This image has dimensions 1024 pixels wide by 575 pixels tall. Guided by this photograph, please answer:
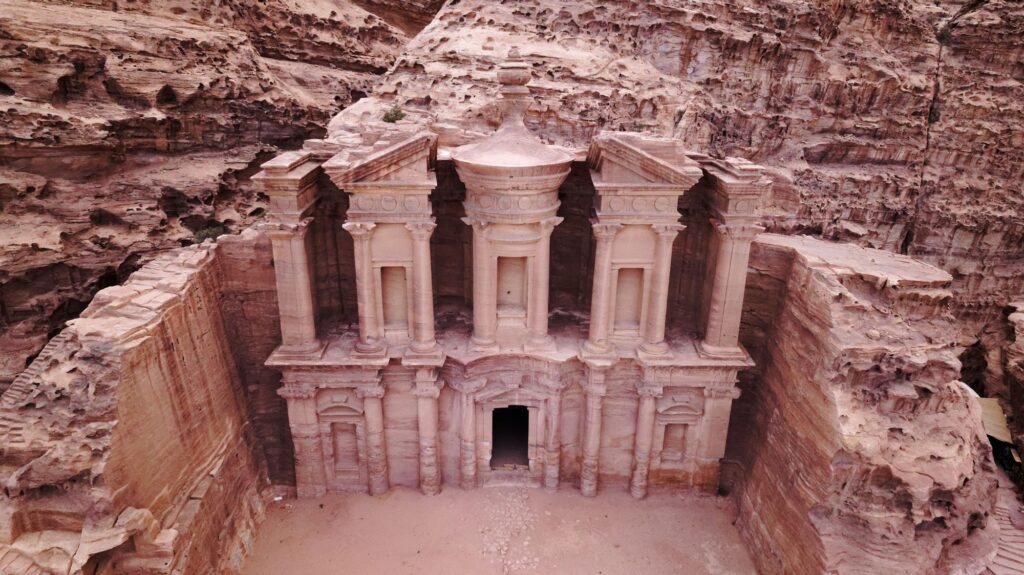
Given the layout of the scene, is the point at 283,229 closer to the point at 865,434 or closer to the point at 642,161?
the point at 642,161

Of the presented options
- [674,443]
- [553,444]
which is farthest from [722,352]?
[553,444]

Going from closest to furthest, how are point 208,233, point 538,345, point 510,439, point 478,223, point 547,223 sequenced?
point 478,223 → point 547,223 → point 538,345 → point 510,439 → point 208,233

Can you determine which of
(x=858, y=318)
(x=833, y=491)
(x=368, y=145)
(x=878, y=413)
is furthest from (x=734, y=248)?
(x=368, y=145)

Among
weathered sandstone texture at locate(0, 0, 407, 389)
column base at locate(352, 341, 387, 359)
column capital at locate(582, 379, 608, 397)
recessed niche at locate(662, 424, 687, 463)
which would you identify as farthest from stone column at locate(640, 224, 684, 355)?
weathered sandstone texture at locate(0, 0, 407, 389)

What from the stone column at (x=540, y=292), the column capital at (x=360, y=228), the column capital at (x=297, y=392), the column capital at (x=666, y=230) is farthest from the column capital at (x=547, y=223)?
the column capital at (x=297, y=392)

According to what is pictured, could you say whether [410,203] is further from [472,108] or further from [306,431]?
[472,108]

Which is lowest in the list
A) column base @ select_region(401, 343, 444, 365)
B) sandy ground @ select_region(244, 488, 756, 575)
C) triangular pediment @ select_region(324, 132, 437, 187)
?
sandy ground @ select_region(244, 488, 756, 575)

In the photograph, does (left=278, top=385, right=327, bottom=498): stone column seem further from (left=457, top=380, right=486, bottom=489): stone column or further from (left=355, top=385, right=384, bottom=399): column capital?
(left=457, top=380, right=486, bottom=489): stone column
